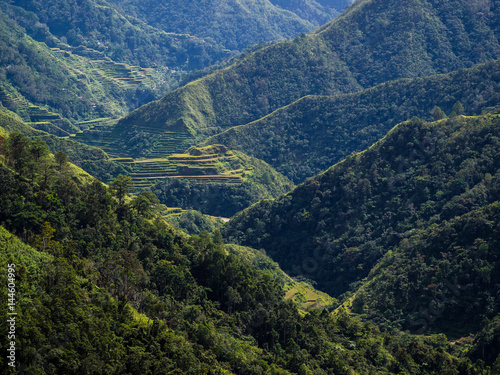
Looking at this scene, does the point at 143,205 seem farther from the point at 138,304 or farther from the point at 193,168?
the point at 193,168

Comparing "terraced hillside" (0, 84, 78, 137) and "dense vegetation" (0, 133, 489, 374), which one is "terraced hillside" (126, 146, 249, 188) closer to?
"terraced hillside" (0, 84, 78, 137)

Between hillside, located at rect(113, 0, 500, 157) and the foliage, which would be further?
hillside, located at rect(113, 0, 500, 157)

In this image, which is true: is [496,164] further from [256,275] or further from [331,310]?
[256,275]

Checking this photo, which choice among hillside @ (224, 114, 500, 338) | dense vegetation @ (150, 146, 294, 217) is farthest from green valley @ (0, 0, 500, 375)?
dense vegetation @ (150, 146, 294, 217)

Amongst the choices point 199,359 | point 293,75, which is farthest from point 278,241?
point 293,75

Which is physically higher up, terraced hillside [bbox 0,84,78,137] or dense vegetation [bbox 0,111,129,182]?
terraced hillside [bbox 0,84,78,137]

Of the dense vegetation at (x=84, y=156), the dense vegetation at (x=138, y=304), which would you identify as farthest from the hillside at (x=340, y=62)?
the dense vegetation at (x=138, y=304)
